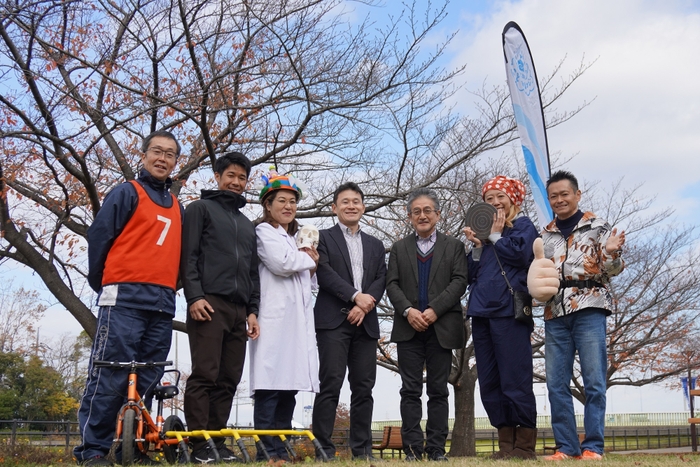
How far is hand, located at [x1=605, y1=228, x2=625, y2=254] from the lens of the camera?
13.6 feet

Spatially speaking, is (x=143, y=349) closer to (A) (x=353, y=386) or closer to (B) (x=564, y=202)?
(A) (x=353, y=386)

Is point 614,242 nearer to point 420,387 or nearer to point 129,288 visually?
point 420,387

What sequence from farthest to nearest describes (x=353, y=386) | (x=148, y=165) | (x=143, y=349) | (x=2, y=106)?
1. (x=2, y=106)
2. (x=353, y=386)
3. (x=148, y=165)
4. (x=143, y=349)

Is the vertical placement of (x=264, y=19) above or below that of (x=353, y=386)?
above

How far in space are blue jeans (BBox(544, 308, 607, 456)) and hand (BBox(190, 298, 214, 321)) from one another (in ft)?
7.70

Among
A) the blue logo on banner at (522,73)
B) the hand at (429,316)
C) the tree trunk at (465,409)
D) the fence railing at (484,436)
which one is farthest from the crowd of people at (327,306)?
the fence railing at (484,436)

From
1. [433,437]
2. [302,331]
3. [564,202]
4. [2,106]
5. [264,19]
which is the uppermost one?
[264,19]

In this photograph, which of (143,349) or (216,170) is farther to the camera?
(216,170)

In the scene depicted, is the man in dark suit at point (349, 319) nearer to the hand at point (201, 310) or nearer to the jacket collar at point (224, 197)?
the jacket collar at point (224, 197)

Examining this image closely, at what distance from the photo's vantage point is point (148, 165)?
4.36m

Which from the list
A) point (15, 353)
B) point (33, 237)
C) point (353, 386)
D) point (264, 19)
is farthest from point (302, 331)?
point (15, 353)

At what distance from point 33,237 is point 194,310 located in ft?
23.6

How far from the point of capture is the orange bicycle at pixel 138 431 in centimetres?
357

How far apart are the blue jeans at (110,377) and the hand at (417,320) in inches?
69.4
